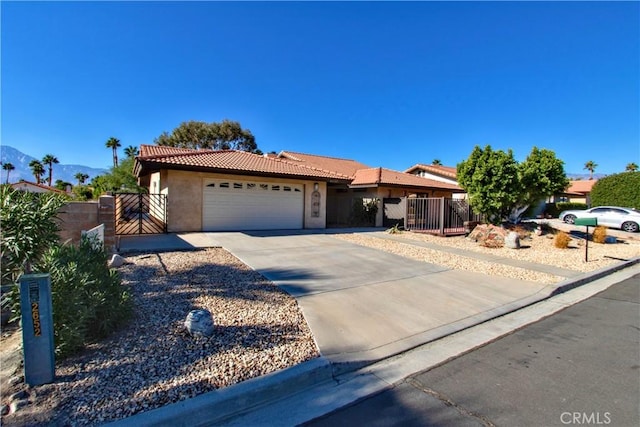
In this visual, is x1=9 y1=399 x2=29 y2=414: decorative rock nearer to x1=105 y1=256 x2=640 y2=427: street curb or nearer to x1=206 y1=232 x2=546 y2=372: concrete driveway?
x1=105 y1=256 x2=640 y2=427: street curb

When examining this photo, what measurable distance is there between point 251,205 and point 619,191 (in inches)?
1120

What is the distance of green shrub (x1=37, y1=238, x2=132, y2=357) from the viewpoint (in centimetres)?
314

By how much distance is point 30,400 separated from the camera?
100 inches

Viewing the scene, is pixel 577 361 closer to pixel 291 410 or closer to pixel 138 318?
pixel 291 410

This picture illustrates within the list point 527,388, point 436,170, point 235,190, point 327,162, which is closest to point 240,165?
point 235,190

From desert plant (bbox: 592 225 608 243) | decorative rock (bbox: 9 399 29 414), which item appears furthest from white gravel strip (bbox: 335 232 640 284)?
decorative rock (bbox: 9 399 29 414)

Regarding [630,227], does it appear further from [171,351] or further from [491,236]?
[171,351]

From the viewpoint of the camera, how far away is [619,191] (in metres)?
24.8

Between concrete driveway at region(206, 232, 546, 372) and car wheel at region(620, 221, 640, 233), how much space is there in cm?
1914

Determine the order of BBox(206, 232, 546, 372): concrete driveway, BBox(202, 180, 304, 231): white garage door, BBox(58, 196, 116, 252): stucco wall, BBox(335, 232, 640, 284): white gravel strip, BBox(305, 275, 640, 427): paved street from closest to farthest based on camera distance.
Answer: BBox(305, 275, 640, 427): paved street < BBox(206, 232, 546, 372): concrete driveway < BBox(58, 196, 116, 252): stucco wall < BBox(335, 232, 640, 284): white gravel strip < BBox(202, 180, 304, 231): white garage door

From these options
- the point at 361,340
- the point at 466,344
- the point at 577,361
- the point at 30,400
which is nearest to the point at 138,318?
the point at 30,400

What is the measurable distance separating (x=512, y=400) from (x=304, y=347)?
208 centimetres

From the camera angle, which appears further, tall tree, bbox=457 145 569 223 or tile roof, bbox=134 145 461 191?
tall tree, bbox=457 145 569 223

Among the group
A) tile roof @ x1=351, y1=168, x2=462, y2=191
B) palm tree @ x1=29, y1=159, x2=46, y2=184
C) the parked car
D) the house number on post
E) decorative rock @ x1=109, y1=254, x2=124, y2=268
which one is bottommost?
decorative rock @ x1=109, y1=254, x2=124, y2=268
